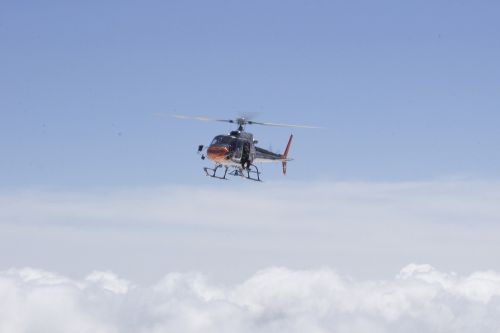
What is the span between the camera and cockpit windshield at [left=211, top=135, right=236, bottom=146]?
134 metres

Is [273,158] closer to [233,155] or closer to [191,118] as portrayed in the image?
[233,155]

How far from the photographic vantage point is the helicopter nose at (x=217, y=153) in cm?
13262

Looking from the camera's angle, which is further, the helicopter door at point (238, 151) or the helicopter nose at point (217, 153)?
the helicopter door at point (238, 151)

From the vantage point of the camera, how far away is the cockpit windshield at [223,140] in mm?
134375

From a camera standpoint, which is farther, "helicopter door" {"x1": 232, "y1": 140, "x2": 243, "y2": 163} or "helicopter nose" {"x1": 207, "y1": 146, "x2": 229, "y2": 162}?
"helicopter door" {"x1": 232, "y1": 140, "x2": 243, "y2": 163}

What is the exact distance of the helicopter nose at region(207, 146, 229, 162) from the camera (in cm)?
13262

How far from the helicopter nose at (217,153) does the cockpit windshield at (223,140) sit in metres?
1.33

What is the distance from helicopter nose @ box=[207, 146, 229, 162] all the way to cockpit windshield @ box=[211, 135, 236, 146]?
4.35ft

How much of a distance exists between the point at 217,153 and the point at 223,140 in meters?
3.22

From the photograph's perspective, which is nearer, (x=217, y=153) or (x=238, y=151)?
(x=217, y=153)

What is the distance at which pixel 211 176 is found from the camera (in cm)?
13200

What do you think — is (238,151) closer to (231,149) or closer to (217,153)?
(231,149)

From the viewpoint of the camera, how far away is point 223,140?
13488 centimetres

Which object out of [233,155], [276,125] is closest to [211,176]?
[233,155]
